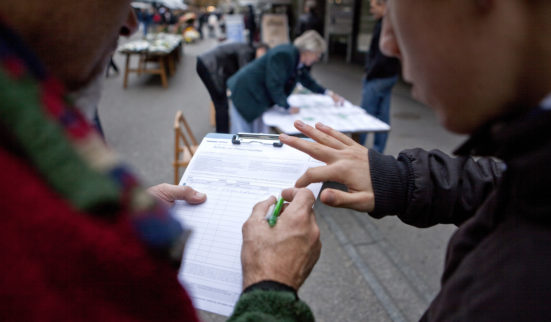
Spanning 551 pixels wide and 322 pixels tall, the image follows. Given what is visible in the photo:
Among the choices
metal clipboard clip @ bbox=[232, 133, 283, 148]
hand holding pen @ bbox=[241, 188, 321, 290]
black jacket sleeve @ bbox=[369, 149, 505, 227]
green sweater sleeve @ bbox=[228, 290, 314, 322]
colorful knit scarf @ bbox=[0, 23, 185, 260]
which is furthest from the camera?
metal clipboard clip @ bbox=[232, 133, 283, 148]

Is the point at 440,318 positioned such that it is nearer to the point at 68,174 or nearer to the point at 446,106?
the point at 446,106

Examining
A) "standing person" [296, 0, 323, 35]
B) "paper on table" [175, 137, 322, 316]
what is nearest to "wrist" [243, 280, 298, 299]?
"paper on table" [175, 137, 322, 316]

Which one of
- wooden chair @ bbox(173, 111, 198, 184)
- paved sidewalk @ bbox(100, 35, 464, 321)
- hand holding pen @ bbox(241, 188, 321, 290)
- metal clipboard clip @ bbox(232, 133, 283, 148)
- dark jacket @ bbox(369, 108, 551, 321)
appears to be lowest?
paved sidewalk @ bbox(100, 35, 464, 321)

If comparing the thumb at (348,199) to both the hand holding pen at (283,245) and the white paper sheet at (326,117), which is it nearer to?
the hand holding pen at (283,245)

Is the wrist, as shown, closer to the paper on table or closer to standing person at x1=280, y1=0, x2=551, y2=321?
the paper on table

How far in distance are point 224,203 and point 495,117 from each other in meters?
0.74

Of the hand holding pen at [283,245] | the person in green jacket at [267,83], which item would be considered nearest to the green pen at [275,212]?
the hand holding pen at [283,245]

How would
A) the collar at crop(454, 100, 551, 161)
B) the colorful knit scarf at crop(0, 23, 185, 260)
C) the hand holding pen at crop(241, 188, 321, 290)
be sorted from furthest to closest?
the hand holding pen at crop(241, 188, 321, 290) < the collar at crop(454, 100, 551, 161) < the colorful knit scarf at crop(0, 23, 185, 260)

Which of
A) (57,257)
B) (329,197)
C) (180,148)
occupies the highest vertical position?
(57,257)

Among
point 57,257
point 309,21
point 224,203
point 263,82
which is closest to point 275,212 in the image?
point 224,203

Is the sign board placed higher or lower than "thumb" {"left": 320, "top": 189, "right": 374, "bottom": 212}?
lower

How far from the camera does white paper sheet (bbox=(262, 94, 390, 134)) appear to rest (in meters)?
2.73

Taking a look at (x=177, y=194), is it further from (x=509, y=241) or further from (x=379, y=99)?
(x=379, y=99)

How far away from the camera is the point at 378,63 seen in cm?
373
